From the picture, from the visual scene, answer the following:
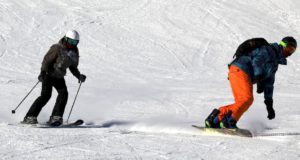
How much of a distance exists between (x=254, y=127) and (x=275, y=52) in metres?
1.74

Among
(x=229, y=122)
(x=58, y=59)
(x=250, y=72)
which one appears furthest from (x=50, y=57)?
(x=250, y=72)

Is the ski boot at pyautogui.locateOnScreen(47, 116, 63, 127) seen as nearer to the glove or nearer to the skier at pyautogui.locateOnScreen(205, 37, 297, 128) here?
the skier at pyautogui.locateOnScreen(205, 37, 297, 128)

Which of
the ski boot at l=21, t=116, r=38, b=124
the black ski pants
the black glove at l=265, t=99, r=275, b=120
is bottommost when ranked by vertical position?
the ski boot at l=21, t=116, r=38, b=124

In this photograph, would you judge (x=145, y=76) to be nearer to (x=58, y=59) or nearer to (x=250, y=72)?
(x=58, y=59)

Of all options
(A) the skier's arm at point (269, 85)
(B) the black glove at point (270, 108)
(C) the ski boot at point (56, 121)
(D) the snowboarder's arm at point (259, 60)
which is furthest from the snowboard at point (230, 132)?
(C) the ski boot at point (56, 121)

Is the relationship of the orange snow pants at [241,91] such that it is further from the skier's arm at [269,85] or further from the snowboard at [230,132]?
the skier's arm at [269,85]

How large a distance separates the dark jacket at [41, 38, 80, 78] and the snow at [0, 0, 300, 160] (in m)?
0.93

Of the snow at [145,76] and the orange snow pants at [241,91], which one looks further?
the orange snow pants at [241,91]

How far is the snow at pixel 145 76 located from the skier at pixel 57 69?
535 mm

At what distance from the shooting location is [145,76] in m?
15.7

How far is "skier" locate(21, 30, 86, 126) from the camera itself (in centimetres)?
786

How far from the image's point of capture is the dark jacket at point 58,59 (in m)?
7.86

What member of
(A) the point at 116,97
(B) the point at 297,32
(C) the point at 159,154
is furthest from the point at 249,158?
(B) the point at 297,32

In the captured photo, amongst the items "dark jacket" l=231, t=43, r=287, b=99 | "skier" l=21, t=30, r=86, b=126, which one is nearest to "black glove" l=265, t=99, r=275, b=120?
"dark jacket" l=231, t=43, r=287, b=99
